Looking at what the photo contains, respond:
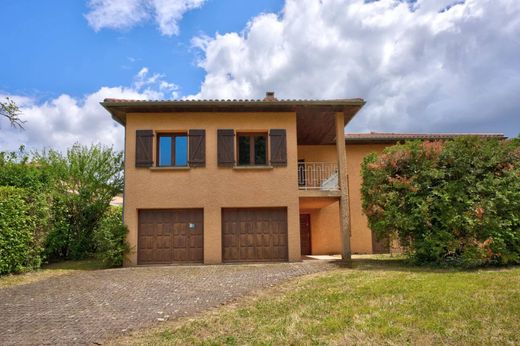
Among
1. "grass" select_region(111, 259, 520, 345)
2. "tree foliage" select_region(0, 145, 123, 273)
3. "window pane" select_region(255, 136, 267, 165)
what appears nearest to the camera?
"grass" select_region(111, 259, 520, 345)

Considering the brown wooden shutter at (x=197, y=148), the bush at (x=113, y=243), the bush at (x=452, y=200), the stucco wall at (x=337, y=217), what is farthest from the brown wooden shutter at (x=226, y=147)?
the bush at (x=452, y=200)

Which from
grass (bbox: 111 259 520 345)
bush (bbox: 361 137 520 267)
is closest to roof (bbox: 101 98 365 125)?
bush (bbox: 361 137 520 267)

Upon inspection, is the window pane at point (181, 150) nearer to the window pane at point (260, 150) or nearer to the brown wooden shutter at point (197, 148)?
the brown wooden shutter at point (197, 148)

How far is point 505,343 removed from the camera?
14.6ft

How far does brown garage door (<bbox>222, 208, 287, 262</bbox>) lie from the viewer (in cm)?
1333

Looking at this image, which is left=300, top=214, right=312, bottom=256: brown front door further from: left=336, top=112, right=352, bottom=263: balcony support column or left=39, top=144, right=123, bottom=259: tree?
left=39, top=144, right=123, bottom=259: tree

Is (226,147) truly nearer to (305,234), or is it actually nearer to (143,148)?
(143,148)

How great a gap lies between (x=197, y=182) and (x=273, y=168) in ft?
8.81

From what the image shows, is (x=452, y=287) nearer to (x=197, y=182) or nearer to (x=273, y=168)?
(x=273, y=168)

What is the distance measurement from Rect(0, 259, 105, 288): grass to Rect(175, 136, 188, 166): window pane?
14.5ft

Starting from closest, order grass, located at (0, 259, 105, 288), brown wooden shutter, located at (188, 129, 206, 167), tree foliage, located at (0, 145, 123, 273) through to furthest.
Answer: grass, located at (0, 259, 105, 288)
tree foliage, located at (0, 145, 123, 273)
brown wooden shutter, located at (188, 129, 206, 167)

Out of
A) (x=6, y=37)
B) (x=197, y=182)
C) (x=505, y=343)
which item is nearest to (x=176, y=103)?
(x=197, y=182)

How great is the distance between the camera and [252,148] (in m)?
14.4

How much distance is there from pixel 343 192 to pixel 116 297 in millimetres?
8395
